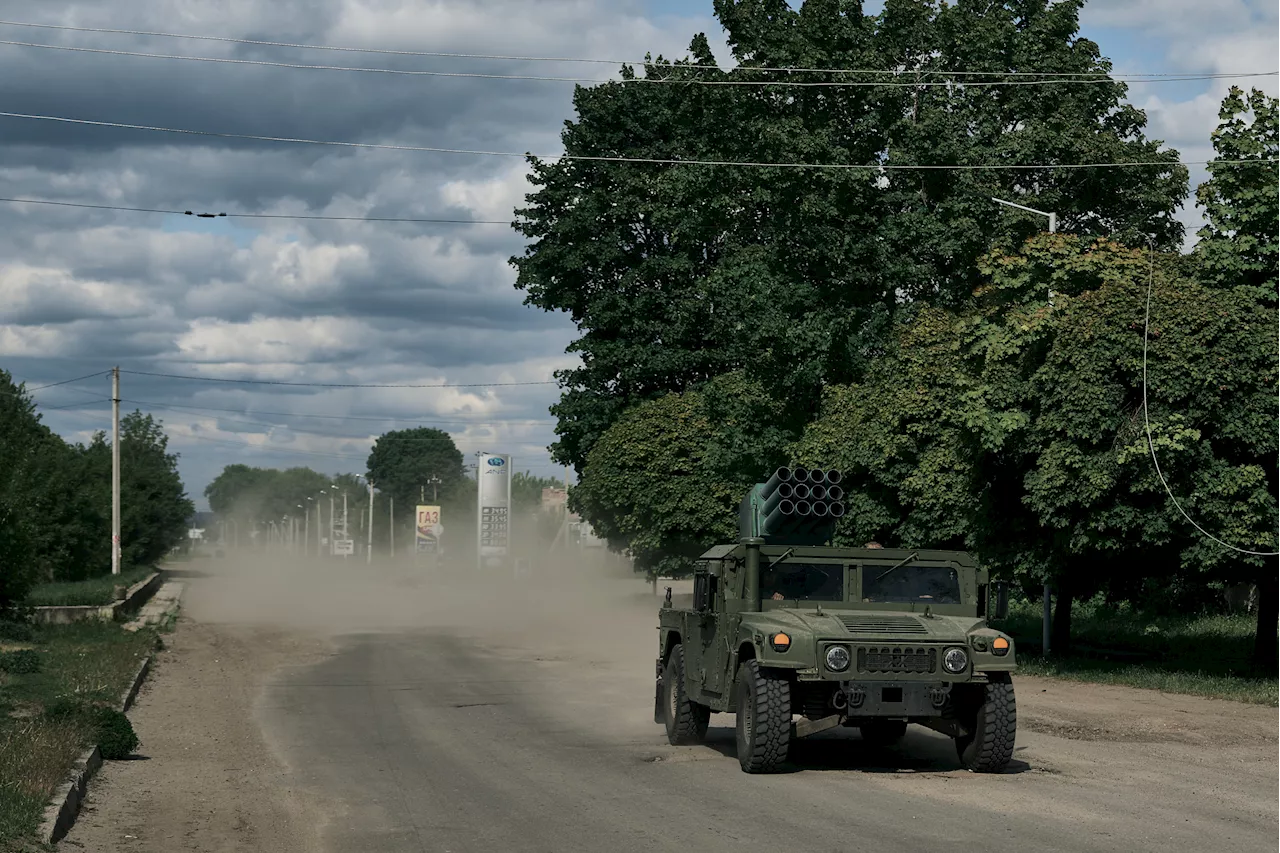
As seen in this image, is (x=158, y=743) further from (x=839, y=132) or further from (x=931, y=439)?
(x=839, y=132)

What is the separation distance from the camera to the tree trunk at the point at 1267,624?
24.2m

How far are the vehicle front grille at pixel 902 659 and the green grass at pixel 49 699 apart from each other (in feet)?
21.7

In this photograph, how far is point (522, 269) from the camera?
165 ft

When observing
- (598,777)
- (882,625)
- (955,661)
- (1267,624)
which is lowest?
(598,777)

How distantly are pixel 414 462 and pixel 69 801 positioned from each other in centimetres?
18133

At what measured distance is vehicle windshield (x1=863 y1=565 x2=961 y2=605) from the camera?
46.7ft

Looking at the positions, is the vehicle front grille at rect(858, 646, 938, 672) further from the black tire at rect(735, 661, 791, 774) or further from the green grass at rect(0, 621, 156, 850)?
the green grass at rect(0, 621, 156, 850)

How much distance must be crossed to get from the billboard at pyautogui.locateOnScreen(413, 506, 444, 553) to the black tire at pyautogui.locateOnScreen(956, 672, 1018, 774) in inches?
3939

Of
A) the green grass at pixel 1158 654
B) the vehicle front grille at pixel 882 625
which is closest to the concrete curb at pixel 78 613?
the green grass at pixel 1158 654

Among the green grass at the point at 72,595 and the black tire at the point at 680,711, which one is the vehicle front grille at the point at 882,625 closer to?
the black tire at the point at 680,711

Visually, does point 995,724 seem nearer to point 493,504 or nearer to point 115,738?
point 115,738

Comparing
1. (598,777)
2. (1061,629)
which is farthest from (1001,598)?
(1061,629)

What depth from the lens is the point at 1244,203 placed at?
22.8m

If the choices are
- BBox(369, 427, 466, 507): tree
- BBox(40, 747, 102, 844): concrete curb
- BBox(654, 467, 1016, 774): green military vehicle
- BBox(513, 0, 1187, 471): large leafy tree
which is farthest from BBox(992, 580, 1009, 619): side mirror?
BBox(369, 427, 466, 507): tree
